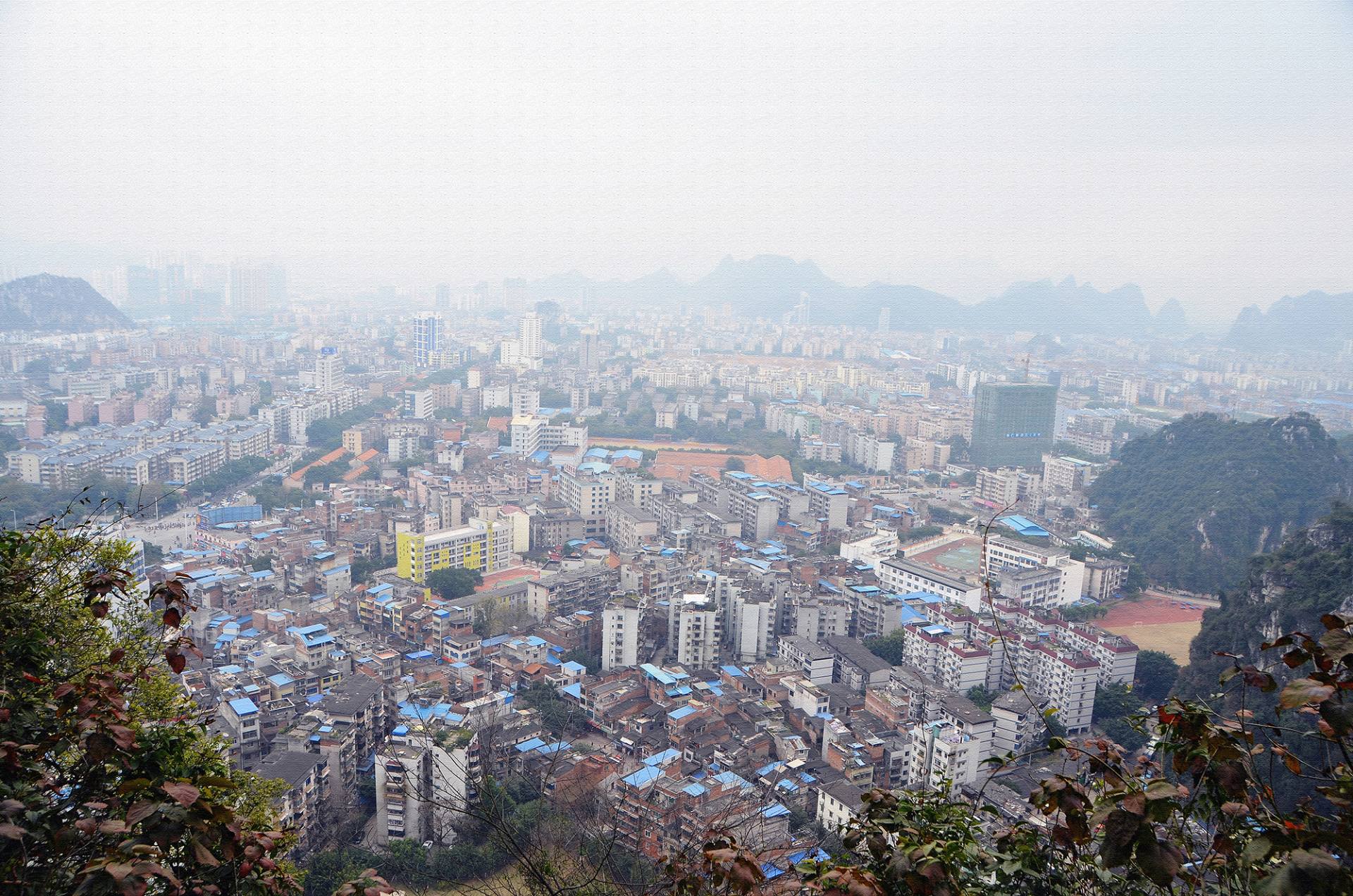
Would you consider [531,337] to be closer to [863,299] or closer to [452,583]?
[452,583]

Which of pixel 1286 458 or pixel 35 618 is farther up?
pixel 35 618

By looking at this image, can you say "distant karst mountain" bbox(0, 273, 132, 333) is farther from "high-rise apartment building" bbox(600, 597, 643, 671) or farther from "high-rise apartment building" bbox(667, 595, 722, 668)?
"high-rise apartment building" bbox(667, 595, 722, 668)

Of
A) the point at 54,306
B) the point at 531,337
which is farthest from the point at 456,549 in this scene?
the point at 54,306

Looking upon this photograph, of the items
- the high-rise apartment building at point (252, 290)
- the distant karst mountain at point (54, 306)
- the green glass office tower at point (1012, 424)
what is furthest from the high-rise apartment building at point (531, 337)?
the green glass office tower at point (1012, 424)

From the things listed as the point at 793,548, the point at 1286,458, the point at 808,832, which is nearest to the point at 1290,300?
the point at 1286,458

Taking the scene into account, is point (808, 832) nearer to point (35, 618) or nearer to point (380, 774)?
point (380, 774)
